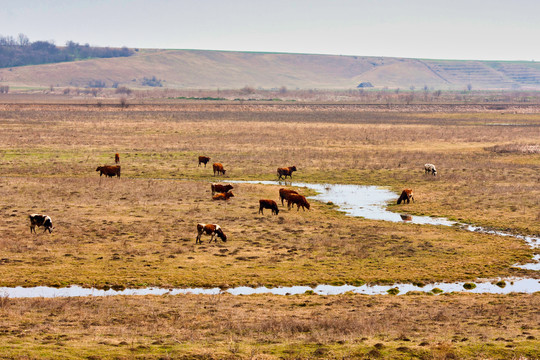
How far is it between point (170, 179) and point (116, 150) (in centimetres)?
1899

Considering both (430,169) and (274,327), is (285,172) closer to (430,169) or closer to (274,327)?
(430,169)

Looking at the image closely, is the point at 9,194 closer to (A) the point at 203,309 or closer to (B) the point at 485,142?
(A) the point at 203,309

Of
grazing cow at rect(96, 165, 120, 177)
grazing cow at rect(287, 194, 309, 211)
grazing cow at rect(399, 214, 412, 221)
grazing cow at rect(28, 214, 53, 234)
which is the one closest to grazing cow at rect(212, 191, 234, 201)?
grazing cow at rect(287, 194, 309, 211)

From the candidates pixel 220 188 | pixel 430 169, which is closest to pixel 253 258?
pixel 220 188

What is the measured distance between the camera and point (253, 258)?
23.8 m

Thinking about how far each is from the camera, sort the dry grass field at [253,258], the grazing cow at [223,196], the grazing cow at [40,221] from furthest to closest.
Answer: the grazing cow at [223,196] < the grazing cow at [40,221] < the dry grass field at [253,258]

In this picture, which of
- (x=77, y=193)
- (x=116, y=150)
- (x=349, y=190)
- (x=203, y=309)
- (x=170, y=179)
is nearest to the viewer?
(x=203, y=309)

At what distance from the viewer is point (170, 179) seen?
143 feet

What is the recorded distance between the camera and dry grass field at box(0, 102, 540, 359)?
14.9 meters

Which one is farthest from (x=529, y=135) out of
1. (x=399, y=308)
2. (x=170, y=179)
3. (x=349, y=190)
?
(x=399, y=308)

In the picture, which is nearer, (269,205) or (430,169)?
(269,205)

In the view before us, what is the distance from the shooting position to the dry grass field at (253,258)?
587 inches

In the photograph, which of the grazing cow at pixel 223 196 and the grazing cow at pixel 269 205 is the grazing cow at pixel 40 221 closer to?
the grazing cow at pixel 269 205

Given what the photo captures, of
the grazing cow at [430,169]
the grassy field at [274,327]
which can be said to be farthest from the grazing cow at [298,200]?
the grazing cow at [430,169]
